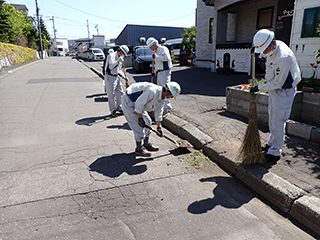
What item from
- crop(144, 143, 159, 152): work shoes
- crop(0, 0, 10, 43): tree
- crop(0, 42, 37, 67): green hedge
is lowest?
crop(144, 143, 159, 152): work shoes

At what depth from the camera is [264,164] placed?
12.8 ft

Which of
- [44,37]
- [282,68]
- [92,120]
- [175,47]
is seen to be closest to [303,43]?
[282,68]

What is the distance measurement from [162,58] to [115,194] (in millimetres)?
4085

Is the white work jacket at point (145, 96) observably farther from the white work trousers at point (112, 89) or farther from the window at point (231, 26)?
the window at point (231, 26)

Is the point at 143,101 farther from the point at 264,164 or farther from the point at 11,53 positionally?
the point at 11,53

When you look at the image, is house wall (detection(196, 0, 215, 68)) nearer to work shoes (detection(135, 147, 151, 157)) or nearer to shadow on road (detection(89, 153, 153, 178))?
work shoes (detection(135, 147, 151, 157))

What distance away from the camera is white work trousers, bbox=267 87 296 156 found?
12.1ft

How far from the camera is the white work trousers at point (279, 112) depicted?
368cm

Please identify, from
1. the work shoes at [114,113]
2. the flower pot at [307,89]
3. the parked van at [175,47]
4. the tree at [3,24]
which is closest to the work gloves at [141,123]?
the work shoes at [114,113]

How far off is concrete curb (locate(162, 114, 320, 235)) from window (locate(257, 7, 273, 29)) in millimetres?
11131

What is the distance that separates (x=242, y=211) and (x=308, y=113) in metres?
3.46

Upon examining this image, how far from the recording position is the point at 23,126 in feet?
19.8

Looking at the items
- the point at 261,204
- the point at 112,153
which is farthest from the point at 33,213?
the point at 261,204

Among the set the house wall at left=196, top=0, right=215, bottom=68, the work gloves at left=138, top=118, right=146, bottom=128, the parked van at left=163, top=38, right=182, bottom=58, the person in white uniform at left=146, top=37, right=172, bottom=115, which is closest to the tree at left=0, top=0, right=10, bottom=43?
the parked van at left=163, top=38, right=182, bottom=58
